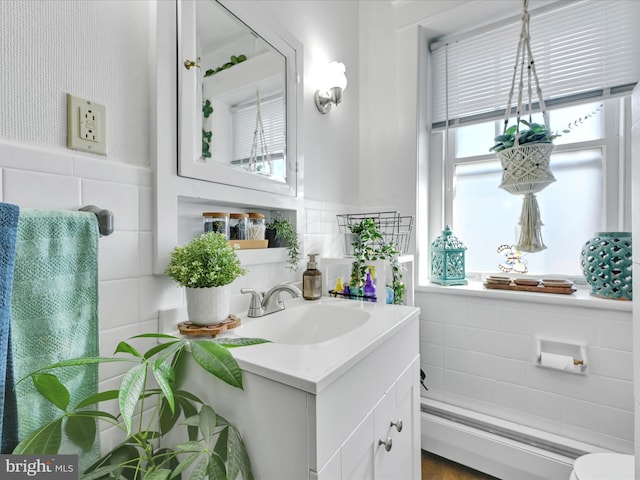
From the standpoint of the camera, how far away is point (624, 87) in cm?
143

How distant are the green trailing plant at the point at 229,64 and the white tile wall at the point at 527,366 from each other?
1388 millimetres

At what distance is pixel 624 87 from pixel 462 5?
33.9 inches

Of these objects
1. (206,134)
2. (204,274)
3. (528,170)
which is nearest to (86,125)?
(206,134)

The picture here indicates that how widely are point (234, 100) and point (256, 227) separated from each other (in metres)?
Answer: 0.44

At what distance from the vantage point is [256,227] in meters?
1.13

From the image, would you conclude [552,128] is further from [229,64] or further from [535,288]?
[229,64]

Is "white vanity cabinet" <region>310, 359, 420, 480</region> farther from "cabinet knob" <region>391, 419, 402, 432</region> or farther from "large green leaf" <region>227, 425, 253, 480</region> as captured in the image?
"large green leaf" <region>227, 425, 253, 480</region>

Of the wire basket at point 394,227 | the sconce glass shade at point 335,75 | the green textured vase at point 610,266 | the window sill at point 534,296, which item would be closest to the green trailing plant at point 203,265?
the wire basket at point 394,227

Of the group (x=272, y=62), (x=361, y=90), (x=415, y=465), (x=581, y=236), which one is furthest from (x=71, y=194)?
(x=581, y=236)

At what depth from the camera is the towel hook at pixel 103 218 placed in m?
0.66

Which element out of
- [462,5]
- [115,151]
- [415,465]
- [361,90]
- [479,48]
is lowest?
[415,465]

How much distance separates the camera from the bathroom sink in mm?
999

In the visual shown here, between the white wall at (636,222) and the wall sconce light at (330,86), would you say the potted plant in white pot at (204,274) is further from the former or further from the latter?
the wall sconce light at (330,86)

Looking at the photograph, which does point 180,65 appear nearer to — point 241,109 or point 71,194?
point 241,109
